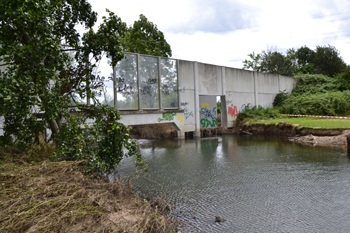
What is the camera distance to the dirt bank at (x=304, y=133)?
13627mm

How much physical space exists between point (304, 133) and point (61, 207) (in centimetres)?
1526

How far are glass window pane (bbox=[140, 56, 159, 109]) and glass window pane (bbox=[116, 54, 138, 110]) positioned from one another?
23.2 inches

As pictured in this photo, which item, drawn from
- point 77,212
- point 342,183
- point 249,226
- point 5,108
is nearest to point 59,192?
point 77,212

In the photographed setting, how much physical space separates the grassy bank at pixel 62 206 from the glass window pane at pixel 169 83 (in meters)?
13.6

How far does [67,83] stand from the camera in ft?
23.7

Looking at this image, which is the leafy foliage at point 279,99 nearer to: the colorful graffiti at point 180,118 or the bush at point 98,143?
the colorful graffiti at point 180,118

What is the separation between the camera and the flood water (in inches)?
186

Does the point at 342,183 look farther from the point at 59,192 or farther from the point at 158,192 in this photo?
the point at 59,192

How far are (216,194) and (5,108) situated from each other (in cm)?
457

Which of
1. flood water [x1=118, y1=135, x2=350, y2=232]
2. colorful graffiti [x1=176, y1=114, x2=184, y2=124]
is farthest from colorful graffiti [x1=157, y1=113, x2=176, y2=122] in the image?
flood water [x1=118, y1=135, x2=350, y2=232]

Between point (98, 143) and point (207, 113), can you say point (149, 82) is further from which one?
point (98, 143)

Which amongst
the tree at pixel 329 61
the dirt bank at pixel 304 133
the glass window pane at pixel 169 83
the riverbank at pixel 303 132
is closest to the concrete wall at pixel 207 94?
the glass window pane at pixel 169 83

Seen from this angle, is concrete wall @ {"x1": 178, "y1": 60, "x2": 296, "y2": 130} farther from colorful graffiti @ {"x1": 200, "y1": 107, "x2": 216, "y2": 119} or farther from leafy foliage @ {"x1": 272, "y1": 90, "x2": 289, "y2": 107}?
colorful graffiti @ {"x1": 200, "y1": 107, "x2": 216, "y2": 119}

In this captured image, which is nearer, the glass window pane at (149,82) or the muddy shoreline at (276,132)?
the muddy shoreline at (276,132)
